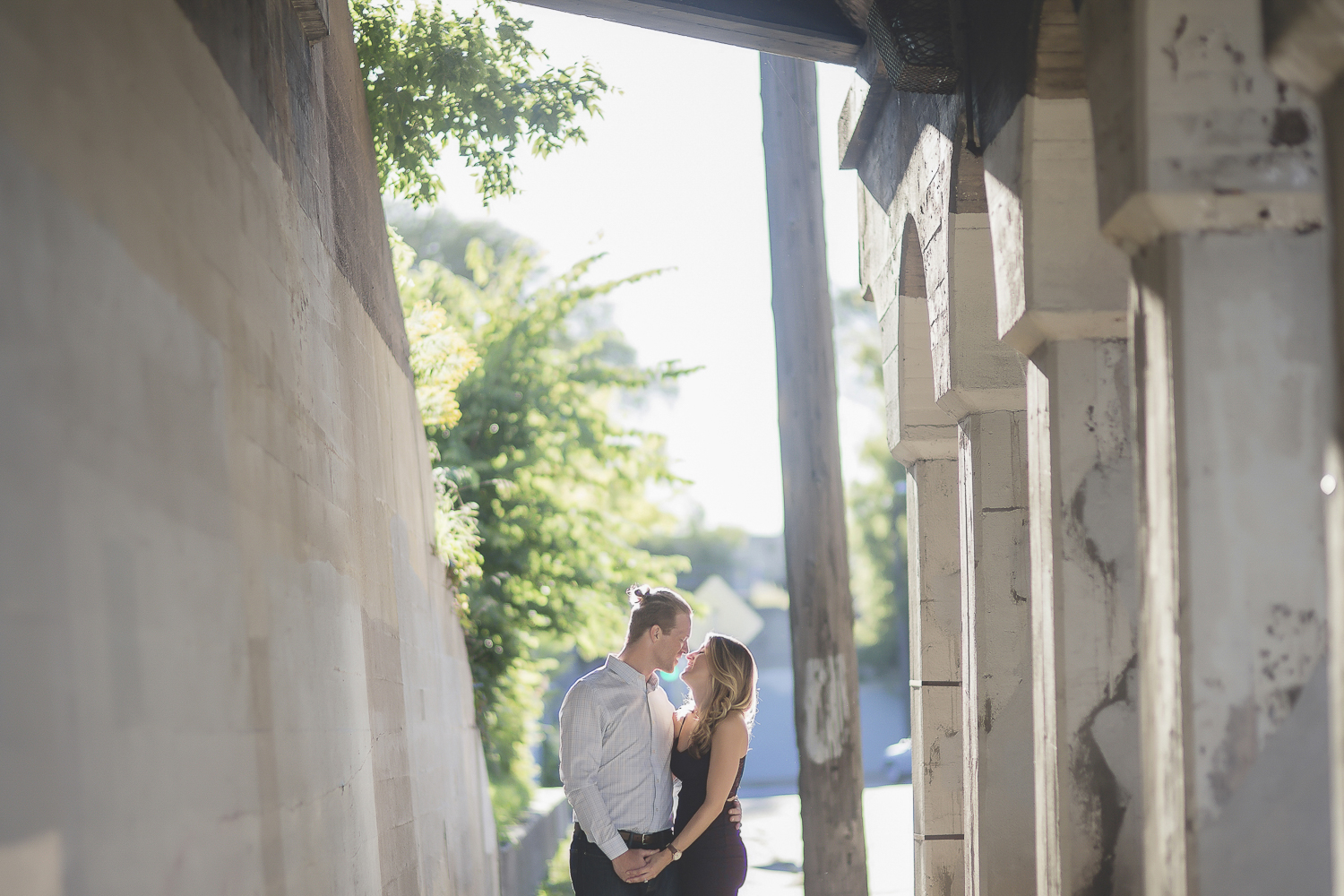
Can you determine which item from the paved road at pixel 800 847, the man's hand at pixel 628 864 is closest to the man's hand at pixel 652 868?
the man's hand at pixel 628 864

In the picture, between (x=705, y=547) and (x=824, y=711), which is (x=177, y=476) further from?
(x=705, y=547)

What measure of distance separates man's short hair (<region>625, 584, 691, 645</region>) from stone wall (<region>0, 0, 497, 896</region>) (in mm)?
936

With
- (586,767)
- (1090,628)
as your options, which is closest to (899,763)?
(586,767)

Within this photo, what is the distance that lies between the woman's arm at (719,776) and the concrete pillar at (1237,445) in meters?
2.03

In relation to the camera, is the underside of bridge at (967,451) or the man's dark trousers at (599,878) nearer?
the underside of bridge at (967,451)

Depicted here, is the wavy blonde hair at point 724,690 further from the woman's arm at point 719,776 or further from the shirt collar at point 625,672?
the shirt collar at point 625,672

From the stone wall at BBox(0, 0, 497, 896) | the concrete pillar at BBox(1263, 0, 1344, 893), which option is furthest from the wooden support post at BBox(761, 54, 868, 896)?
the concrete pillar at BBox(1263, 0, 1344, 893)

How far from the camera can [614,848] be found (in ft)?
13.3

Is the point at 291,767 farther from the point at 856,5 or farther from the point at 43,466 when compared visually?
the point at 856,5

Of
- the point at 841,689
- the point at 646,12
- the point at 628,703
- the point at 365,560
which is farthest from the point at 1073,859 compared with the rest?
the point at 646,12

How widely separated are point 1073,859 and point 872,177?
3.66 metres

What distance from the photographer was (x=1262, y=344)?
89.5 inches

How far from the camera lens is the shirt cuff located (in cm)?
405

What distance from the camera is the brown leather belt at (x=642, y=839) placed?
4.15 m
